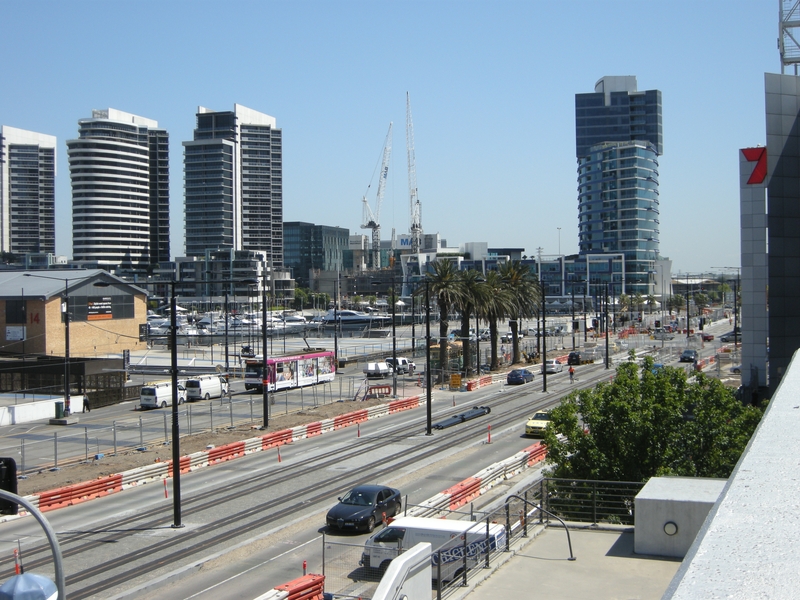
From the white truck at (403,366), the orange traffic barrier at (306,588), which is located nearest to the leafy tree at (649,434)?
the orange traffic barrier at (306,588)

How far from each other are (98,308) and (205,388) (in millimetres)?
29742

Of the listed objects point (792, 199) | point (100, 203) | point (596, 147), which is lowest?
point (792, 199)

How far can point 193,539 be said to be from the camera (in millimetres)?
22703

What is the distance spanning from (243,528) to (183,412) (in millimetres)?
29111

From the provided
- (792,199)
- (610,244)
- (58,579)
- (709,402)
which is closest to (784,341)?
(792,199)

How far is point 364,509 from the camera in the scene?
23438 mm

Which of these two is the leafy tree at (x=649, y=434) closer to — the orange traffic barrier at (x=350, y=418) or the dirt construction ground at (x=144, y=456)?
the dirt construction ground at (x=144, y=456)

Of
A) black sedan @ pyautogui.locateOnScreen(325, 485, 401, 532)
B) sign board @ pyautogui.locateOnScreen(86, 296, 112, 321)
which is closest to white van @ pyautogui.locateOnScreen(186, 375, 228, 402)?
sign board @ pyautogui.locateOnScreen(86, 296, 112, 321)

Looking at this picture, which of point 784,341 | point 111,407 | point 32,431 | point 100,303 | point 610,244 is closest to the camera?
point 784,341

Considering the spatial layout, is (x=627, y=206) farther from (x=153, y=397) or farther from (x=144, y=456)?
(x=144, y=456)

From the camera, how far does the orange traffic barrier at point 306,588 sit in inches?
626

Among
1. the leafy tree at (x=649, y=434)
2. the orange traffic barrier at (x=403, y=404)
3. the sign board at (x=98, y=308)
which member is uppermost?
the sign board at (x=98, y=308)

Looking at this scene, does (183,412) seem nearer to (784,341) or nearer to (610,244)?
(784,341)

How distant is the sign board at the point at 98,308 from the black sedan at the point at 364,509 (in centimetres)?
6241
